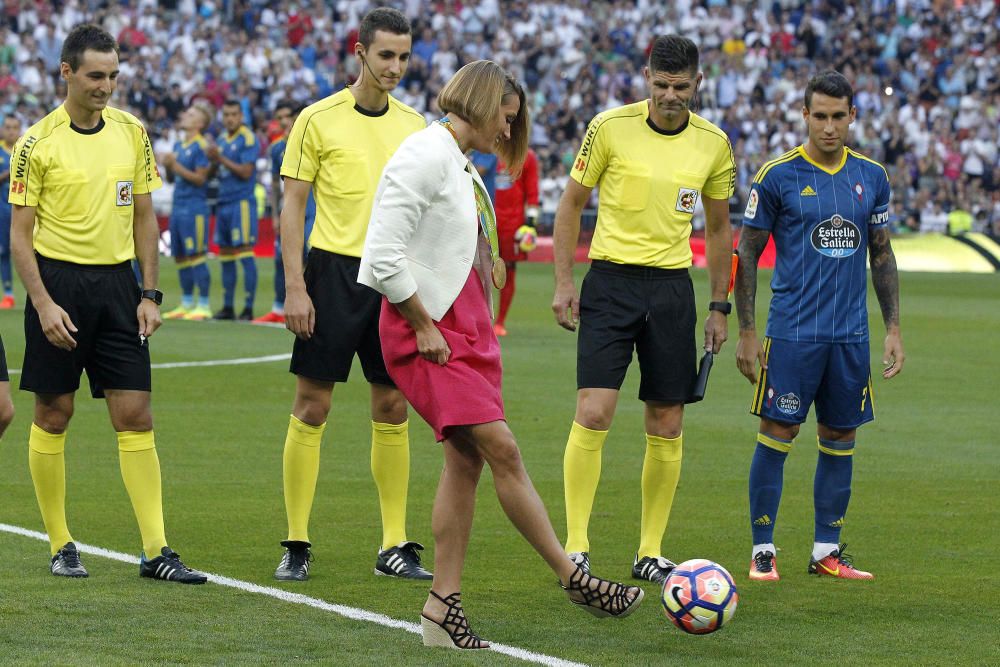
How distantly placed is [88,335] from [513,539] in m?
2.29

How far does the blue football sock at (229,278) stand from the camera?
63.0 ft

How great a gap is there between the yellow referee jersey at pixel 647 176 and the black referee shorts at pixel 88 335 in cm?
209

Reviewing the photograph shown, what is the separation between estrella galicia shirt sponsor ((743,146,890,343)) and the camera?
7328mm

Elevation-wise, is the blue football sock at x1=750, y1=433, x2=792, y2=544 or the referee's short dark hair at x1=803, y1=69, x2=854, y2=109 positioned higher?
the referee's short dark hair at x1=803, y1=69, x2=854, y2=109

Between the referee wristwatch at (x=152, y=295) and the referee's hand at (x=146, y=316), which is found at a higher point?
the referee wristwatch at (x=152, y=295)

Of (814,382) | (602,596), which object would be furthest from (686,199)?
(602,596)

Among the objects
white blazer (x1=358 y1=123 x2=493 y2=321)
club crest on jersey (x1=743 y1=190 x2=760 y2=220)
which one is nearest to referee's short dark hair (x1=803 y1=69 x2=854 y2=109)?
club crest on jersey (x1=743 y1=190 x2=760 y2=220)

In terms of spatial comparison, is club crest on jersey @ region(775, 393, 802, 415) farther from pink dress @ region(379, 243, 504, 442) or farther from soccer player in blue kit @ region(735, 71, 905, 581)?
pink dress @ region(379, 243, 504, 442)

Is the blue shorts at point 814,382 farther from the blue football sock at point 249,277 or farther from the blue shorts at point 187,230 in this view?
the blue shorts at point 187,230

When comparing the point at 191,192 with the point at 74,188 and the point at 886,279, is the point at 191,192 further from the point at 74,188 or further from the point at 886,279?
the point at 886,279

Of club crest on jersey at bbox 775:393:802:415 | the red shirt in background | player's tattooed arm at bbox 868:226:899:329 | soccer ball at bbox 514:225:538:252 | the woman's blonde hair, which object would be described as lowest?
soccer ball at bbox 514:225:538:252

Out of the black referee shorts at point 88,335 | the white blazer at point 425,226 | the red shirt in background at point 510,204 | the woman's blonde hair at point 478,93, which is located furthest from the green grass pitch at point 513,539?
the red shirt in background at point 510,204

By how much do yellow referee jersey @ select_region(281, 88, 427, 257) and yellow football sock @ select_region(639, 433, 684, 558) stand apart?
1.61 m

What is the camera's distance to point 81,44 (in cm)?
697
